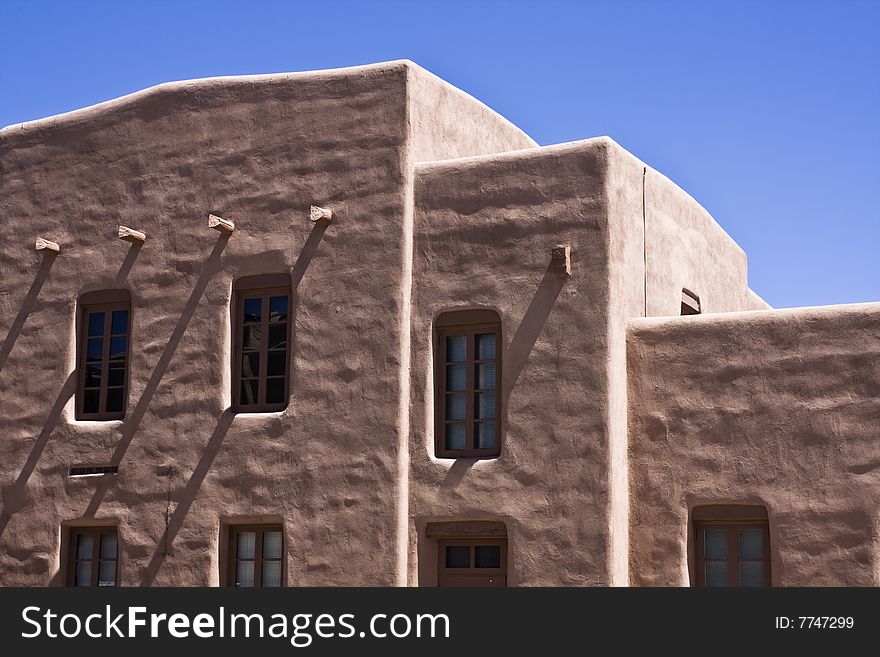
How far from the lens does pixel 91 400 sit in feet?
57.5

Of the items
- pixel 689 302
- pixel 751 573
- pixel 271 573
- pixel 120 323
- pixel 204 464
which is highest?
pixel 689 302

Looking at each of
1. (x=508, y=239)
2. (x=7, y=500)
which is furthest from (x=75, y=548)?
(x=508, y=239)

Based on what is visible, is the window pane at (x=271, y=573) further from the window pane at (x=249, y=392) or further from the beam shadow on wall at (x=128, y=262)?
the beam shadow on wall at (x=128, y=262)

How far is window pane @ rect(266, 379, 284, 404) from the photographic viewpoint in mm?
16453

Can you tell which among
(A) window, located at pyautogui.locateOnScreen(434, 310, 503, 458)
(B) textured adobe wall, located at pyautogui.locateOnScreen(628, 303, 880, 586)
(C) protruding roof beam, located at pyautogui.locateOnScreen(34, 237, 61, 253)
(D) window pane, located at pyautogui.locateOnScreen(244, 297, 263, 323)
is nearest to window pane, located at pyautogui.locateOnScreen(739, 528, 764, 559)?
(B) textured adobe wall, located at pyautogui.locateOnScreen(628, 303, 880, 586)

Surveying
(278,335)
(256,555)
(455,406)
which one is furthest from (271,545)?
(455,406)

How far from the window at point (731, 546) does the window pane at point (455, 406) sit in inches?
110

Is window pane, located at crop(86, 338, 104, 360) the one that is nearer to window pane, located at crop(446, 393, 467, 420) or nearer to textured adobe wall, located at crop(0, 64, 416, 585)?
textured adobe wall, located at crop(0, 64, 416, 585)

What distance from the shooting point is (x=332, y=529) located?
51.5 ft

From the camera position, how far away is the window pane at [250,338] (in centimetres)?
1667

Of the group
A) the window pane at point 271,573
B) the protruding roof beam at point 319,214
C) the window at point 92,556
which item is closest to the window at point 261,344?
the protruding roof beam at point 319,214

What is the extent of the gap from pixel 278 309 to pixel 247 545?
110 inches

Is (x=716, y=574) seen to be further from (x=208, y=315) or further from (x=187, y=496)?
(x=208, y=315)

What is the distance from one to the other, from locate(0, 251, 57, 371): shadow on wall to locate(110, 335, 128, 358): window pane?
1.29 m
